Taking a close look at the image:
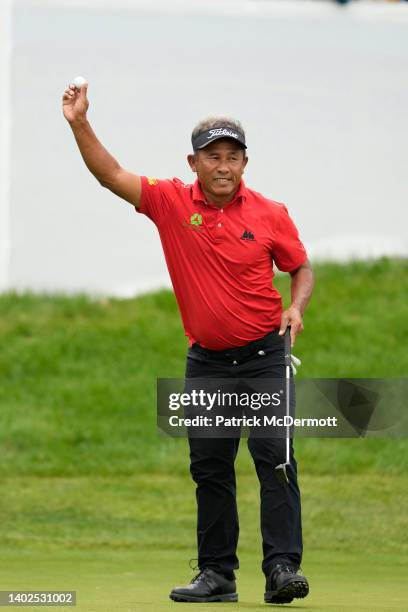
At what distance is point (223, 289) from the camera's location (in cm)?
600

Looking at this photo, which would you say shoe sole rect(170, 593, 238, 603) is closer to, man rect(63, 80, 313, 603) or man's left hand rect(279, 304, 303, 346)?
man rect(63, 80, 313, 603)

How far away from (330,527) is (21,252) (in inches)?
214

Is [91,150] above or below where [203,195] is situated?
above

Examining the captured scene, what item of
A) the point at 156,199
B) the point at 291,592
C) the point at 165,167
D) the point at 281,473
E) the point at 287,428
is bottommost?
the point at 291,592

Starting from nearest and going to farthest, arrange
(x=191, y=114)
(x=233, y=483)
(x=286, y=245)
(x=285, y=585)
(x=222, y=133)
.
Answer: (x=285, y=585), (x=222, y=133), (x=286, y=245), (x=233, y=483), (x=191, y=114)

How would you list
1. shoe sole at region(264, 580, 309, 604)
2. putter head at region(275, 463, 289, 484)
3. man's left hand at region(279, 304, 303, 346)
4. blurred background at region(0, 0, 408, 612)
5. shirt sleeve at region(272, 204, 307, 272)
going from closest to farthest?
1. shoe sole at region(264, 580, 309, 604)
2. putter head at region(275, 463, 289, 484)
3. man's left hand at region(279, 304, 303, 346)
4. shirt sleeve at region(272, 204, 307, 272)
5. blurred background at region(0, 0, 408, 612)

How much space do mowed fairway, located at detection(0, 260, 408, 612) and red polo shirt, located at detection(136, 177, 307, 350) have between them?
1.14m

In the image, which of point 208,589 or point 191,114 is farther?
point 191,114

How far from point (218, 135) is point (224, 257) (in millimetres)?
500

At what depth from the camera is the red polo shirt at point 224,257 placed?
6000mm

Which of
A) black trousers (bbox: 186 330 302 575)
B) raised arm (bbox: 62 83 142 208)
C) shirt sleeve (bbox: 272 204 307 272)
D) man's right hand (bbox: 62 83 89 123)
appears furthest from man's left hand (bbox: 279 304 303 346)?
man's right hand (bbox: 62 83 89 123)

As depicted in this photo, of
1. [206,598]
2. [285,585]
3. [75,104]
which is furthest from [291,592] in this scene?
[75,104]

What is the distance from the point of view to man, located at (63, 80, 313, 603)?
5973 mm

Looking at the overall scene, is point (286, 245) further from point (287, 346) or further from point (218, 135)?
point (218, 135)
